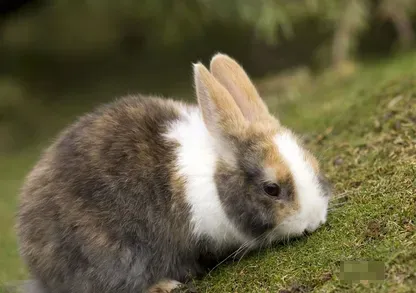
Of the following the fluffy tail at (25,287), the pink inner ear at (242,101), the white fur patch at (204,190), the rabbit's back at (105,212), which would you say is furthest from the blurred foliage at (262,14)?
the fluffy tail at (25,287)

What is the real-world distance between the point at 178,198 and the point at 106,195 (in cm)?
48

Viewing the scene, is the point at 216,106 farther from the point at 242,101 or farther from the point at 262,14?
the point at 262,14

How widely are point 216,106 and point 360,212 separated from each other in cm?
117

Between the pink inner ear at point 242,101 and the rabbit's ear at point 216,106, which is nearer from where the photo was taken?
the rabbit's ear at point 216,106

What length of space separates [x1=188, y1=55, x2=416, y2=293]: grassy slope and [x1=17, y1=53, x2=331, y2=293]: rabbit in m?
0.17

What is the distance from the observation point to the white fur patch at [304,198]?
4.07 meters

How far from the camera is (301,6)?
10109 mm

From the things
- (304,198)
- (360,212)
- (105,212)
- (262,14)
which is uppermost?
(262,14)

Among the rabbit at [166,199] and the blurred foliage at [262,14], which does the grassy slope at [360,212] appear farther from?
the blurred foliage at [262,14]

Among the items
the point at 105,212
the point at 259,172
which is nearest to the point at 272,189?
the point at 259,172

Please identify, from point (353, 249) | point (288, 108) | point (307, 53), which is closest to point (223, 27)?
point (307, 53)

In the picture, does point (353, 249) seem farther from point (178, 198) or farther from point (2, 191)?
point (2, 191)

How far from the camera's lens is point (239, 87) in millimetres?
4645

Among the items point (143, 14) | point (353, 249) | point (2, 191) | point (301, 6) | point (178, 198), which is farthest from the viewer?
point (143, 14)
